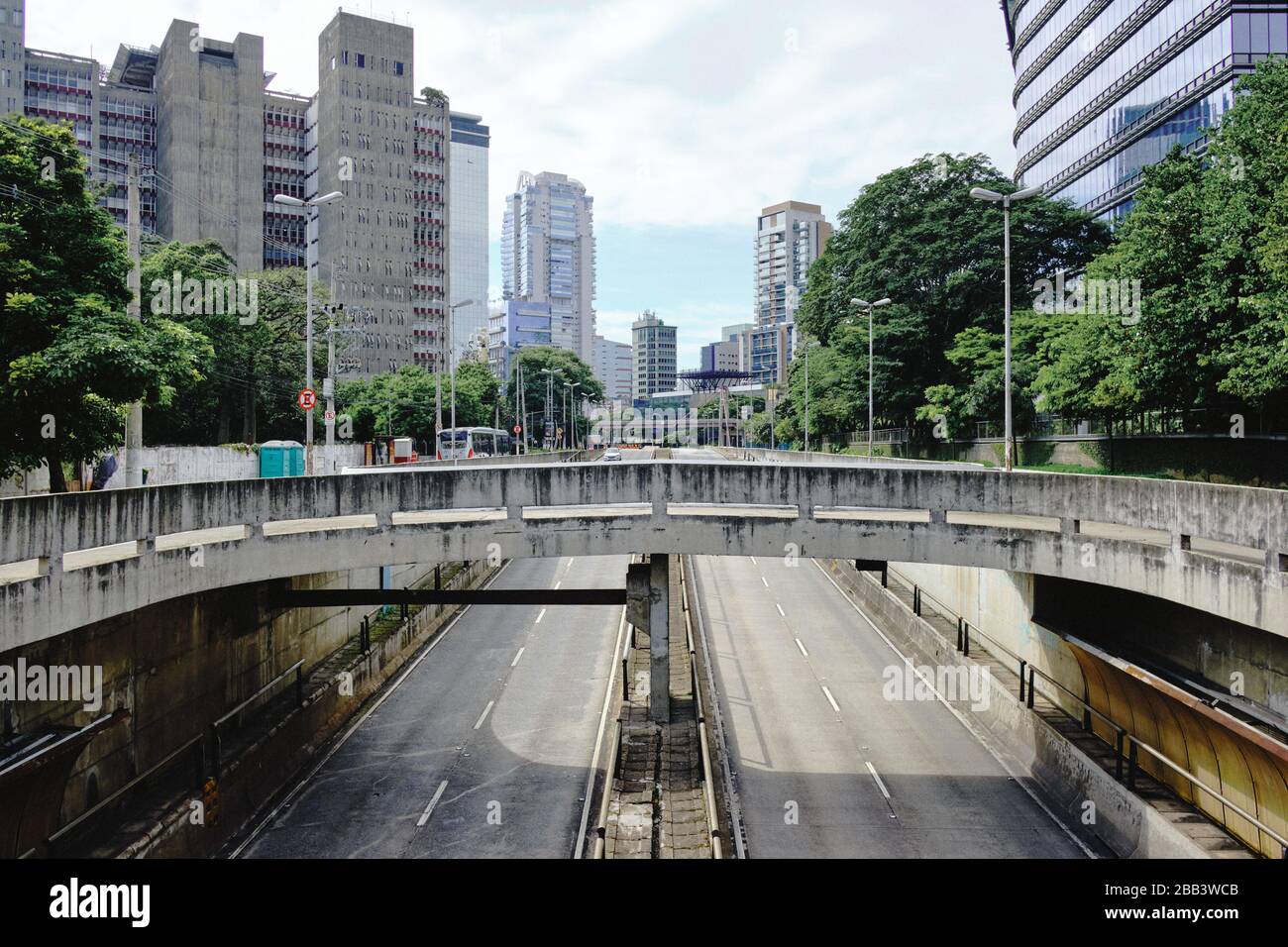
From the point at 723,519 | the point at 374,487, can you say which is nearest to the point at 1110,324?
the point at 723,519

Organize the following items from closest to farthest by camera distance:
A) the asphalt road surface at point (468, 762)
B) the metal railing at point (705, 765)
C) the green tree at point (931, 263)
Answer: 1. the metal railing at point (705, 765)
2. the asphalt road surface at point (468, 762)
3. the green tree at point (931, 263)

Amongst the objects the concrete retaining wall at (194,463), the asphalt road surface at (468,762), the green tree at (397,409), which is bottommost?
the asphalt road surface at (468,762)

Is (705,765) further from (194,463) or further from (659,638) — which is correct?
(194,463)

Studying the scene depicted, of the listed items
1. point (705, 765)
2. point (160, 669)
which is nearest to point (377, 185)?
point (160, 669)

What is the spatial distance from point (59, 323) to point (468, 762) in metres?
13.8

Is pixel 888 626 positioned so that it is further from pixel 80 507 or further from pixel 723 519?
pixel 80 507

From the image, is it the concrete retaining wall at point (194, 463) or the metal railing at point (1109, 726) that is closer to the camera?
the metal railing at point (1109, 726)

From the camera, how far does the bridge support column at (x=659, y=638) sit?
64.9 feet

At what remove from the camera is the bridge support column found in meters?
19.8

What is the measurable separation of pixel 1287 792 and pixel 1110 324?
819 inches

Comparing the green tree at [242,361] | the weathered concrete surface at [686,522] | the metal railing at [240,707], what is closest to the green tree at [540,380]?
the green tree at [242,361]

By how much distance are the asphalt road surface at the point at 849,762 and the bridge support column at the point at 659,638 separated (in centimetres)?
242

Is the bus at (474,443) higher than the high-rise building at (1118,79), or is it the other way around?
the high-rise building at (1118,79)

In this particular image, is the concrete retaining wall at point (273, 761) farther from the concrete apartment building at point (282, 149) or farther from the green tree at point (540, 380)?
the green tree at point (540, 380)
